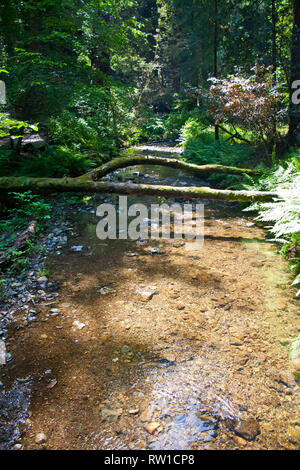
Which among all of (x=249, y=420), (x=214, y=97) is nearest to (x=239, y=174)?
(x=214, y=97)

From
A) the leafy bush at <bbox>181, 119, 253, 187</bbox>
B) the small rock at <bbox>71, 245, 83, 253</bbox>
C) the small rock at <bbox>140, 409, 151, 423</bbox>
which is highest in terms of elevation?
the leafy bush at <bbox>181, 119, 253, 187</bbox>

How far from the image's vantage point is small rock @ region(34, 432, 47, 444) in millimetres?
1750

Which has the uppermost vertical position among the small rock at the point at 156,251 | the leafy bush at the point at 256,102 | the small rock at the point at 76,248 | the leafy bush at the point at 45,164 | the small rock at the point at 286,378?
the leafy bush at the point at 256,102

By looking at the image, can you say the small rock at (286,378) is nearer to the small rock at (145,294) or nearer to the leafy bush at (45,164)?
the small rock at (145,294)

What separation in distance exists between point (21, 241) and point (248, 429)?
391 cm

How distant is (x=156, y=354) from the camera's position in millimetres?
2477

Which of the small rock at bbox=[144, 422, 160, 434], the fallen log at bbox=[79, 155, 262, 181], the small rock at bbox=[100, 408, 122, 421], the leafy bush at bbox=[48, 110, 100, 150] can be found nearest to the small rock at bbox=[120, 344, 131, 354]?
the small rock at bbox=[100, 408, 122, 421]

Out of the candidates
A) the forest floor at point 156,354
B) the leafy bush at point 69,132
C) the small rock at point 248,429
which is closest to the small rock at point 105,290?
the forest floor at point 156,354

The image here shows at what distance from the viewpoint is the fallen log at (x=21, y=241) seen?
378 cm

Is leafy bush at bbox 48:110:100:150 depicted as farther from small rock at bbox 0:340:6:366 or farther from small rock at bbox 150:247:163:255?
small rock at bbox 0:340:6:366

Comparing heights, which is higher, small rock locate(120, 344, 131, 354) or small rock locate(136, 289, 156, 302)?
small rock locate(136, 289, 156, 302)

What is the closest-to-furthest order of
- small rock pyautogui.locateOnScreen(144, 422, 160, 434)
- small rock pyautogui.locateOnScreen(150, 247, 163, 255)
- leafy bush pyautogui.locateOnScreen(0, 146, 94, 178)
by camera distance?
small rock pyautogui.locateOnScreen(144, 422, 160, 434)
small rock pyautogui.locateOnScreen(150, 247, 163, 255)
leafy bush pyautogui.locateOnScreen(0, 146, 94, 178)

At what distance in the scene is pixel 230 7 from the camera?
40.1ft

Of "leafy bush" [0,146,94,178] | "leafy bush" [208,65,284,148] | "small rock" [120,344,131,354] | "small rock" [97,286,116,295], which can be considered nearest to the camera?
"small rock" [120,344,131,354]
